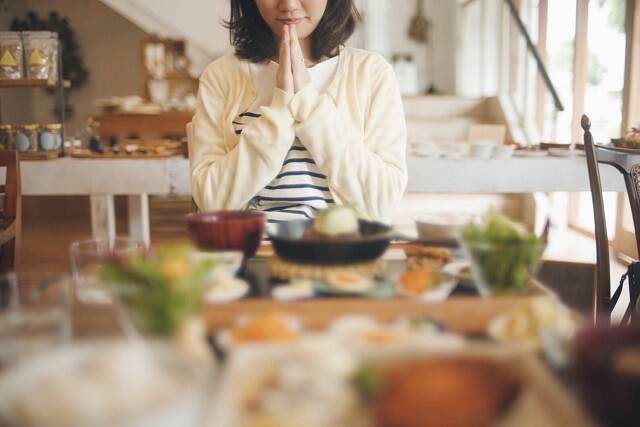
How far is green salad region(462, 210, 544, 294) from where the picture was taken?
0.79 metres

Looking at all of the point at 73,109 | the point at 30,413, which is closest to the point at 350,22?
the point at 30,413

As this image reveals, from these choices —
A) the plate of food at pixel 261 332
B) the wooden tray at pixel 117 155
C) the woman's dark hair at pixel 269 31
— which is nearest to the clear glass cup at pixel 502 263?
the plate of food at pixel 261 332

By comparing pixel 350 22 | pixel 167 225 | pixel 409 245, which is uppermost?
pixel 350 22

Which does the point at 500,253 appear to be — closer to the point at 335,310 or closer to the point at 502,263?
the point at 502,263

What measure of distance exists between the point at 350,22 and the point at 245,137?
0.50m

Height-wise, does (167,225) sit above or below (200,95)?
below

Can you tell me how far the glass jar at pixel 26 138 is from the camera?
259 centimetres

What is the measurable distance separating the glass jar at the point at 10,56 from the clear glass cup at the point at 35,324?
2222 millimetres

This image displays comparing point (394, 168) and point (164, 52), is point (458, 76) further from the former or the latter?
point (394, 168)

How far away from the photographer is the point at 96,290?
2.77ft

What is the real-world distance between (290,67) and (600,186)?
3.00 ft

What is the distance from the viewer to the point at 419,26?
7.05 metres

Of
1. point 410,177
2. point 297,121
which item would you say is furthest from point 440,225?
point 410,177

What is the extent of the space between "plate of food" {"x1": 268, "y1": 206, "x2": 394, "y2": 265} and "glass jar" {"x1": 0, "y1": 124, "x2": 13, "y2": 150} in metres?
2.06
